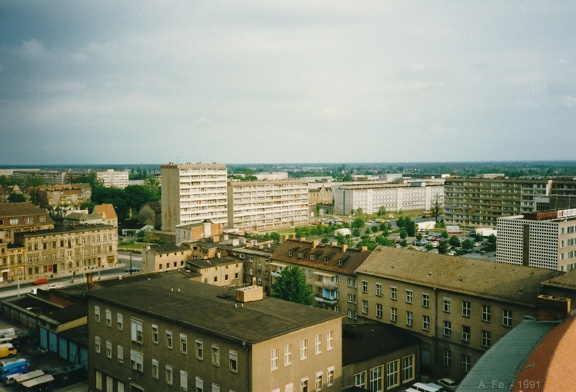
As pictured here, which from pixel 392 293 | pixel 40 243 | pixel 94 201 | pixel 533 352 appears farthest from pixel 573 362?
pixel 94 201

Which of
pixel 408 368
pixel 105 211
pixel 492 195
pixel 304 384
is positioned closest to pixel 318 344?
pixel 304 384

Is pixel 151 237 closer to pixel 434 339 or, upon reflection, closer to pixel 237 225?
pixel 237 225

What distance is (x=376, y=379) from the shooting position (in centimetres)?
3469

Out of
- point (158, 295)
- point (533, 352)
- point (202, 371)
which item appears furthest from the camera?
point (158, 295)

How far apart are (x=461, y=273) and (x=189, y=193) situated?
90586 mm

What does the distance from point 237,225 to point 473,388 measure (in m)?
115

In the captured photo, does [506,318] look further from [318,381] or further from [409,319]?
[318,381]

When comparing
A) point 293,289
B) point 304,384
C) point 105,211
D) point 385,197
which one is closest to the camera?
point 304,384

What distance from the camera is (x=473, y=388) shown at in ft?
66.1

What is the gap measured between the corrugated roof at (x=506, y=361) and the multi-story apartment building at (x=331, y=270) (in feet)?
66.2

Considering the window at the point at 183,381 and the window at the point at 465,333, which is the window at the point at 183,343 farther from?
the window at the point at 465,333

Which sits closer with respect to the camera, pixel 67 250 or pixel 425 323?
pixel 425 323

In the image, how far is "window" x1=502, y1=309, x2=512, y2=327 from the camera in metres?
33.7

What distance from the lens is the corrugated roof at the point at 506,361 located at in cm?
2014
